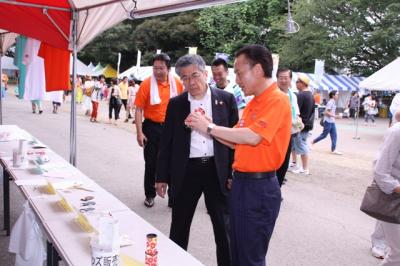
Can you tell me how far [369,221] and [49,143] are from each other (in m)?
7.56

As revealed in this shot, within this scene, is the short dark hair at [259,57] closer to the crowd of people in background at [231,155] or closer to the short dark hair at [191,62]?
the crowd of people in background at [231,155]

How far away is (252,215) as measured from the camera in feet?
8.43

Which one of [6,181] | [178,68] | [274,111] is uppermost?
[178,68]

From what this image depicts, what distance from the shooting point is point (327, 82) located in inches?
1066

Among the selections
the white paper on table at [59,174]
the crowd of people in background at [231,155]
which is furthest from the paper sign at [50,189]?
the crowd of people in background at [231,155]

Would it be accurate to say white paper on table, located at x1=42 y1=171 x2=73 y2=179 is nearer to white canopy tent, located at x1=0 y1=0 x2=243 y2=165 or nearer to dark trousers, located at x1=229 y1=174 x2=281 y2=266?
white canopy tent, located at x1=0 y1=0 x2=243 y2=165

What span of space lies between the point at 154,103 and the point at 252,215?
292 centimetres

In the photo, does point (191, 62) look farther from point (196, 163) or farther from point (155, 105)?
point (155, 105)

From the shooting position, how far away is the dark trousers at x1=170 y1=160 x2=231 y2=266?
3.24 metres

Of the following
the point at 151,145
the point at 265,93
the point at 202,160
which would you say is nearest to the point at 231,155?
the point at 202,160

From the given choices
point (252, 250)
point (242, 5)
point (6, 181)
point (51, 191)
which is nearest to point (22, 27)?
point (6, 181)

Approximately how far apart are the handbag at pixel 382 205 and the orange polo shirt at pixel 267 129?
1102 millimetres

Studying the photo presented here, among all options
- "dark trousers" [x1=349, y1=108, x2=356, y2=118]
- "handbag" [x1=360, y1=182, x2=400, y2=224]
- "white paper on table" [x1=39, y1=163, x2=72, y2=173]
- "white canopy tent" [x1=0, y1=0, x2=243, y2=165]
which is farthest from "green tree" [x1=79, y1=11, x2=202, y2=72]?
"handbag" [x1=360, y1=182, x2=400, y2=224]

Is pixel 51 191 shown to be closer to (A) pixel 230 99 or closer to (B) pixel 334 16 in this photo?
(A) pixel 230 99
